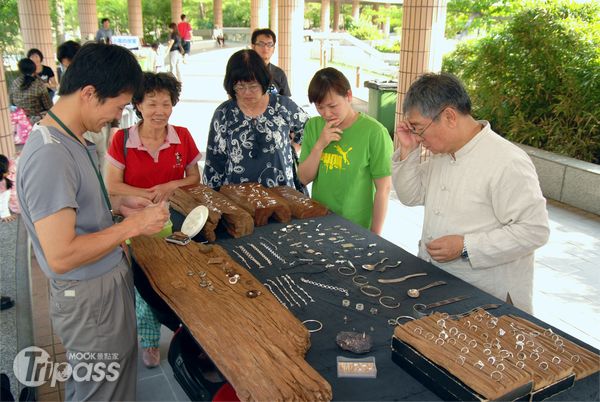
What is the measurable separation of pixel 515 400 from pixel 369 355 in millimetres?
471

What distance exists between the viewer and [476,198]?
2232 millimetres

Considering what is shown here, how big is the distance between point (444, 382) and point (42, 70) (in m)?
8.80

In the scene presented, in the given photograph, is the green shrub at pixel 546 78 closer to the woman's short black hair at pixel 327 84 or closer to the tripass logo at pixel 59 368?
the woman's short black hair at pixel 327 84

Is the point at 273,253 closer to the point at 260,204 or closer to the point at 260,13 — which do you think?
the point at 260,204

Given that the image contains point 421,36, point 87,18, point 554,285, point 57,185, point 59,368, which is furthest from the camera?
point 87,18

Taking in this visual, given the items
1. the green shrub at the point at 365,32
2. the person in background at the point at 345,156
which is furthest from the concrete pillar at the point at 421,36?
the green shrub at the point at 365,32

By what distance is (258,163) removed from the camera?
11.4ft

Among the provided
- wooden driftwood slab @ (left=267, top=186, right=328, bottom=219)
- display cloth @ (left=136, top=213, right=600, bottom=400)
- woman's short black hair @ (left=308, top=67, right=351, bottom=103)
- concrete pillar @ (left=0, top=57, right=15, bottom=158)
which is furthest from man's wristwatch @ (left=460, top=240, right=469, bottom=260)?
concrete pillar @ (left=0, top=57, right=15, bottom=158)

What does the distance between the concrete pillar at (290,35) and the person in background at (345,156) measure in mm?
8250

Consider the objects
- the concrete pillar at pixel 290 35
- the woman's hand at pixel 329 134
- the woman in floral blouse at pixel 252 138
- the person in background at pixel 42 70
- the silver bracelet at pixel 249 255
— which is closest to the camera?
the silver bracelet at pixel 249 255

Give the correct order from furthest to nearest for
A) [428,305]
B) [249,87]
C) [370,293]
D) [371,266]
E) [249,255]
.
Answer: [249,87] < [249,255] < [371,266] < [370,293] < [428,305]

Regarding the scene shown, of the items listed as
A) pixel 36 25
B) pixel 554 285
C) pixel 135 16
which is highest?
pixel 135 16

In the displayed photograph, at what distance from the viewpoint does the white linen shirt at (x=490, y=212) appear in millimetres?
2088

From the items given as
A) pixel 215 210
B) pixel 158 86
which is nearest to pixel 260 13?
pixel 158 86
